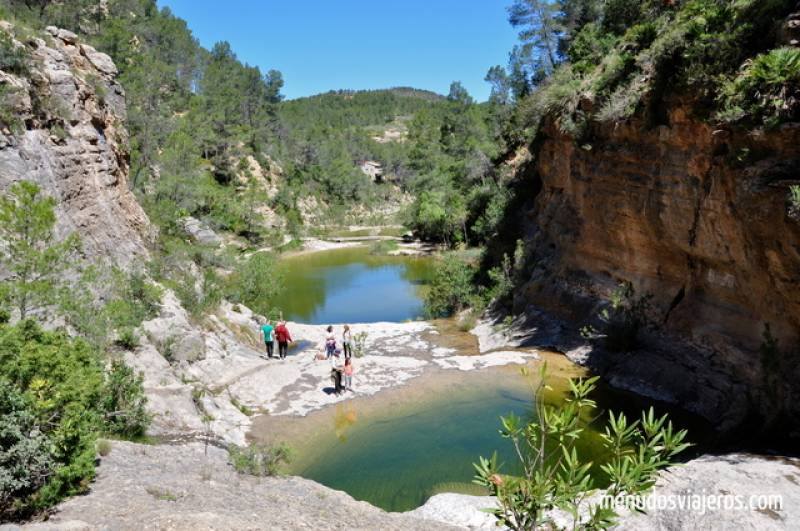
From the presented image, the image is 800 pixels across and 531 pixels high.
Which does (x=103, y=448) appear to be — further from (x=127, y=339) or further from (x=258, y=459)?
(x=127, y=339)

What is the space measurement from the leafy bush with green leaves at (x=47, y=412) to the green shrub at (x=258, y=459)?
9.16 feet

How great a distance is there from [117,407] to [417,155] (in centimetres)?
7244

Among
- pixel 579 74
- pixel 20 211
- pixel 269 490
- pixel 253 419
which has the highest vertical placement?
pixel 579 74

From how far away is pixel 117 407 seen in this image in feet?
34.3

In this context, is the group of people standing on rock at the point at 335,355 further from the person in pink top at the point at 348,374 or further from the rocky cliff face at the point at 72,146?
the rocky cliff face at the point at 72,146

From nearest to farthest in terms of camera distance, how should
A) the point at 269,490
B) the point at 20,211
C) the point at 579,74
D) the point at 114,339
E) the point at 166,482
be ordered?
the point at 166,482 → the point at 269,490 → the point at 20,211 → the point at 114,339 → the point at 579,74

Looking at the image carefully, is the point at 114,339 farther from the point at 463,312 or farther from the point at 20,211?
the point at 463,312

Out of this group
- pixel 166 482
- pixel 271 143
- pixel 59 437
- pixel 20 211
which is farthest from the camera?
pixel 271 143

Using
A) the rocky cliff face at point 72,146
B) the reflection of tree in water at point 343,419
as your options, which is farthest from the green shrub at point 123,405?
the rocky cliff face at point 72,146

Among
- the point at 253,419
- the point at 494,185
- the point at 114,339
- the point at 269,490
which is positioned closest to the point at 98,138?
the point at 114,339

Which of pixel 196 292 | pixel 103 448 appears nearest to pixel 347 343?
pixel 196 292

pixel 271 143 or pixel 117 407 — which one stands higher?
pixel 271 143

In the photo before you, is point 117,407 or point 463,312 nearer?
point 117,407

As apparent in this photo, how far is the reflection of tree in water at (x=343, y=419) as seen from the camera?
13500mm
